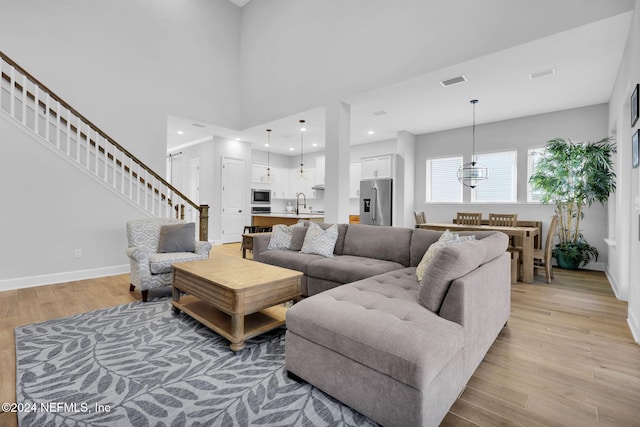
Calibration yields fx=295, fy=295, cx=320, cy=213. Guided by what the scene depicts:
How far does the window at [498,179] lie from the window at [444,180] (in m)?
0.46

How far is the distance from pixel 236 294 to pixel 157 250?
229cm

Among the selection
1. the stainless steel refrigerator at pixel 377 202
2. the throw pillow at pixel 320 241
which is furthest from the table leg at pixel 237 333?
the stainless steel refrigerator at pixel 377 202

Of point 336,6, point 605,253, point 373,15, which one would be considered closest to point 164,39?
point 336,6

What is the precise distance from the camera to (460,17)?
362cm

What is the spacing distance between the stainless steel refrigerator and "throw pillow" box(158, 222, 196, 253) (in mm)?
4662

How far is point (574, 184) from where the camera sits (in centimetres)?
484

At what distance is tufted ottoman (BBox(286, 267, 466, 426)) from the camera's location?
4.25 feet

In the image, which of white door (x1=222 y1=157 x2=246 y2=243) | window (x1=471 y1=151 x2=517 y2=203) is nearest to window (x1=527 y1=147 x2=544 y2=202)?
window (x1=471 y1=151 x2=517 y2=203)

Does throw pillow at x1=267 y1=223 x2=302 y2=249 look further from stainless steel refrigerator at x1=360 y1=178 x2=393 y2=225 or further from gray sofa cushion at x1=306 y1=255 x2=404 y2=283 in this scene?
stainless steel refrigerator at x1=360 y1=178 x2=393 y2=225

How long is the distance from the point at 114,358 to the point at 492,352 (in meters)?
2.74

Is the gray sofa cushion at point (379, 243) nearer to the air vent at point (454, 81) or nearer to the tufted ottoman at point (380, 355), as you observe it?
the tufted ottoman at point (380, 355)

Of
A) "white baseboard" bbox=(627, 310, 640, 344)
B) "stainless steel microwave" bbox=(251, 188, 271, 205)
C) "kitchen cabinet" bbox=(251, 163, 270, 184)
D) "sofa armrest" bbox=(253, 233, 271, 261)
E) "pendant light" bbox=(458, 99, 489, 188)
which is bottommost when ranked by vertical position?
"white baseboard" bbox=(627, 310, 640, 344)

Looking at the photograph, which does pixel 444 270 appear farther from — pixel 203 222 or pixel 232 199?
pixel 232 199

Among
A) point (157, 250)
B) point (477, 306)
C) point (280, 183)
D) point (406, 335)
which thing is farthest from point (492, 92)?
point (280, 183)
